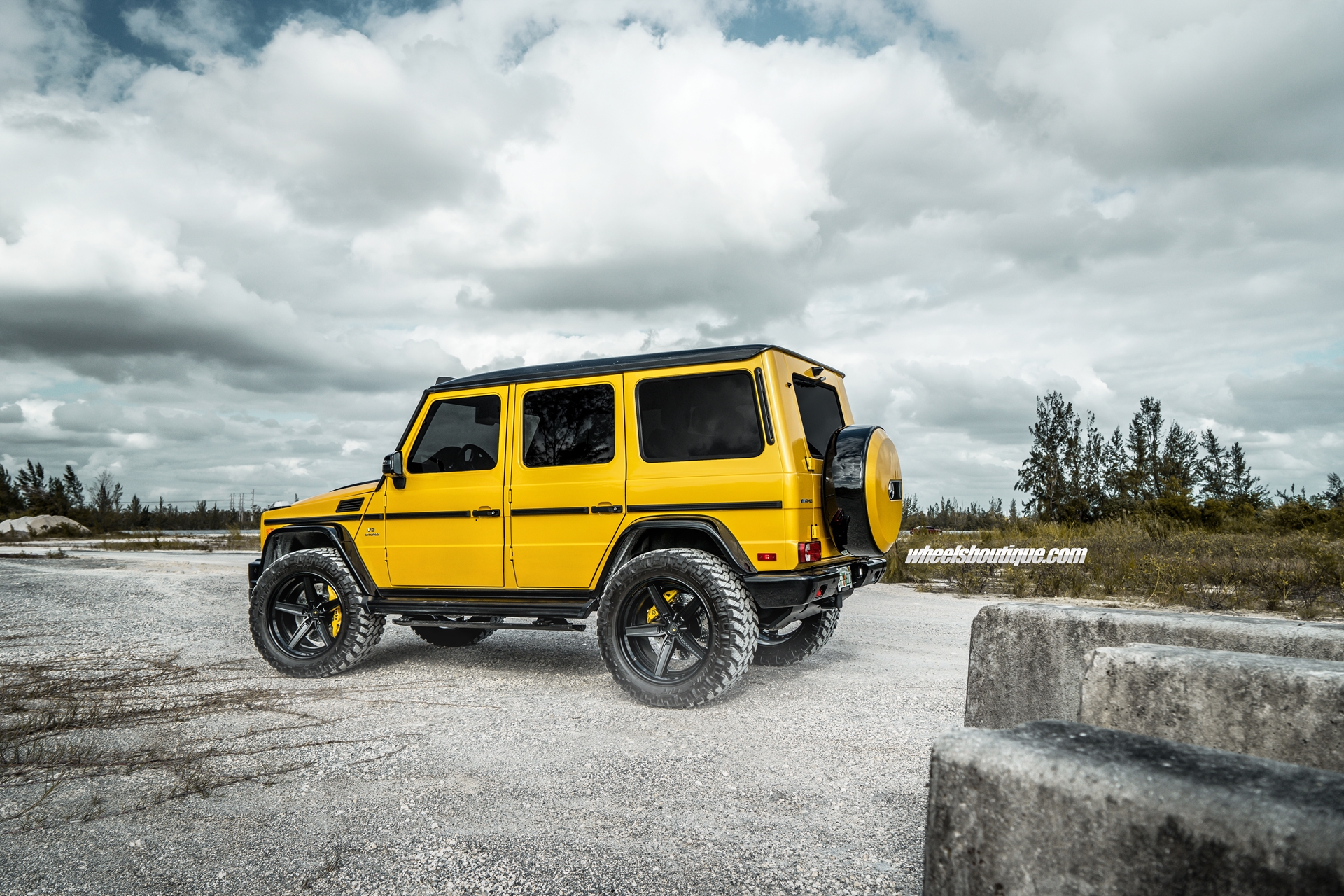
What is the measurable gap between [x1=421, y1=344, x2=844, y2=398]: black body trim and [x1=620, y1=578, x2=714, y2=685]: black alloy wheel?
137 centimetres

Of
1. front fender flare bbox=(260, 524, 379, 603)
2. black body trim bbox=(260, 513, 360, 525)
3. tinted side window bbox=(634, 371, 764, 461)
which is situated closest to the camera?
tinted side window bbox=(634, 371, 764, 461)

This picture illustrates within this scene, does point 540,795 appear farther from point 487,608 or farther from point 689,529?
point 487,608

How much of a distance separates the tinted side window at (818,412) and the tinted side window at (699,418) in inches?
15.0

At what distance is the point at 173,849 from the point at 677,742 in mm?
2179

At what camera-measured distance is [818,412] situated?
579cm

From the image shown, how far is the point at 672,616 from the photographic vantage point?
5.12 metres

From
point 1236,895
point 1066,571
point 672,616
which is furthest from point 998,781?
point 1066,571

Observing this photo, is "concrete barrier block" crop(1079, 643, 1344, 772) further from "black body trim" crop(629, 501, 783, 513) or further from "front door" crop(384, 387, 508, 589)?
"front door" crop(384, 387, 508, 589)

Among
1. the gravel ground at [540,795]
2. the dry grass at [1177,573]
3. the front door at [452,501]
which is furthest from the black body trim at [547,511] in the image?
the dry grass at [1177,573]

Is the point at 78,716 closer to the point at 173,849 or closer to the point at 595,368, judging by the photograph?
the point at 173,849

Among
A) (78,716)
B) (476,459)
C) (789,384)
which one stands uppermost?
(789,384)

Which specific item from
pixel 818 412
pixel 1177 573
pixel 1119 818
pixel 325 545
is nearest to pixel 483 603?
pixel 325 545

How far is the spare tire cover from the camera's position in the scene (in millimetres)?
5012

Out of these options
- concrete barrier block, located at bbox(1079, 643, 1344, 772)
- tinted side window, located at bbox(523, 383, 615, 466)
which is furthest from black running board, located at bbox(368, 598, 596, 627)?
concrete barrier block, located at bbox(1079, 643, 1344, 772)
